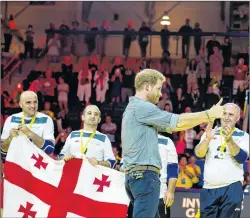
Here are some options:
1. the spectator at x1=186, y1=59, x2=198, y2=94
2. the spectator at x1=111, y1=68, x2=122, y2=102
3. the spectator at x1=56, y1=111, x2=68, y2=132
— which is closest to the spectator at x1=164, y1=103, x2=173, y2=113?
the spectator at x1=186, y1=59, x2=198, y2=94

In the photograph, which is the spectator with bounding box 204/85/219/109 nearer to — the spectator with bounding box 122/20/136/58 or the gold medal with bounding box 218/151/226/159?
the spectator with bounding box 122/20/136/58

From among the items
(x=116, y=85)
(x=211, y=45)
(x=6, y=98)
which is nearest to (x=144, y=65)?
(x=116, y=85)

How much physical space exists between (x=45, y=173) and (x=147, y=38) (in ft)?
48.7

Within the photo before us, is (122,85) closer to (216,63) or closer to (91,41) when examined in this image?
(216,63)

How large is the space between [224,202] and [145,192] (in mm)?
2544

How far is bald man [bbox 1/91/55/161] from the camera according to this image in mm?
8641

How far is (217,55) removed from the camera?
71.2 feet

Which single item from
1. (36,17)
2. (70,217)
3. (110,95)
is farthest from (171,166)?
(36,17)

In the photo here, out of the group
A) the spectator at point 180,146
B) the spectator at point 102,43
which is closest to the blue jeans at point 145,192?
the spectator at point 180,146

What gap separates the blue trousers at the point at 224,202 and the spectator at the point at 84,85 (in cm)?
1247

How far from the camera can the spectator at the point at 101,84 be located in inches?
815

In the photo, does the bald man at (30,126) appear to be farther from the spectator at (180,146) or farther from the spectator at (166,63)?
the spectator at (166,63)

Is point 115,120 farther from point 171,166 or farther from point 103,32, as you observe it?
point 171,166

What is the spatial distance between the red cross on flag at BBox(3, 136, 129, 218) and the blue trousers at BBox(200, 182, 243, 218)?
0.95 m
